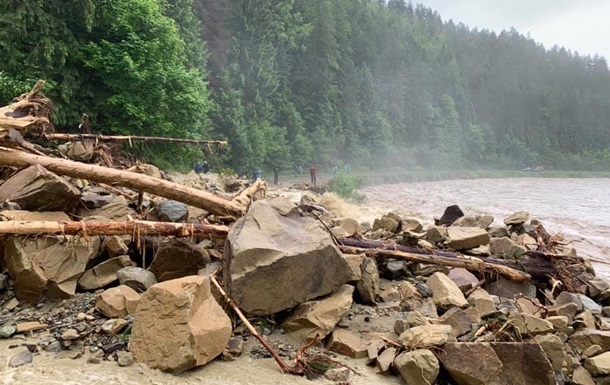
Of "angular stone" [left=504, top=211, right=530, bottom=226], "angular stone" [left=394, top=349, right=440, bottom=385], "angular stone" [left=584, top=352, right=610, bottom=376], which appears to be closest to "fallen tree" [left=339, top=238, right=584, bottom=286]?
"angular stone" [left=584, top=352, right=610, bottom=376]

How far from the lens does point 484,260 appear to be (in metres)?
6.34

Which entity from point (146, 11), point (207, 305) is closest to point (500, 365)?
point (207, 305)

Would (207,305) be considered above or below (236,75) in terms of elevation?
below

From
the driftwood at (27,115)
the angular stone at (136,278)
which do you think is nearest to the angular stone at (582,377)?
the angular stone at (136,278)

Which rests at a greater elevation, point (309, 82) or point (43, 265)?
point (309, 82)

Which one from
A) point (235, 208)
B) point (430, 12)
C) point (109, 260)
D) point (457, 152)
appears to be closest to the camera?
point (109, 260)

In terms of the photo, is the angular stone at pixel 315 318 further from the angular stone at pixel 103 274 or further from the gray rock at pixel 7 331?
the gray rock at pixel 7 331

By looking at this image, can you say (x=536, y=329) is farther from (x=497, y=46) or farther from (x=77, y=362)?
(x=497, y=46)

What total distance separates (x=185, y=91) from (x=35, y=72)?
4.87 m

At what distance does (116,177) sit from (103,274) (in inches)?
63.2

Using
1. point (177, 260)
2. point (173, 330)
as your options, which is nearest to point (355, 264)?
point (177, 260)

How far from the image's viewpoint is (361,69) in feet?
240

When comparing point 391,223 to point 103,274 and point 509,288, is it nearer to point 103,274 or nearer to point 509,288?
point 509,288

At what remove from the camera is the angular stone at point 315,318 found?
416 centimetres
